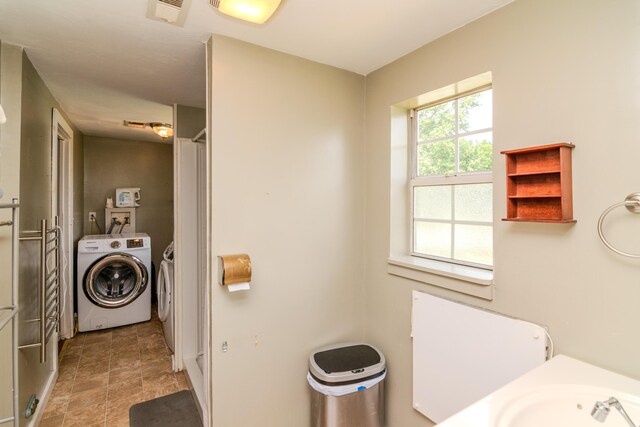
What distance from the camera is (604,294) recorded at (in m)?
1.13

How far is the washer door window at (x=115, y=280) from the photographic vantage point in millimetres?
3518

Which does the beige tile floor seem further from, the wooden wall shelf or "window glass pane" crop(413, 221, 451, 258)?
the wooden wall shelf

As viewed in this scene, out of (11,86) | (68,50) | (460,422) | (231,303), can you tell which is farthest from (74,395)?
(460,422)

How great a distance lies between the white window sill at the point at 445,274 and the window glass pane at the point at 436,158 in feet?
1.78

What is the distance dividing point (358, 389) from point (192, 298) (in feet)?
5.48

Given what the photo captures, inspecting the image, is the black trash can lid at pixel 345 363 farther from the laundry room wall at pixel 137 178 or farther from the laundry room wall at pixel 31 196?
the laundry room wall at pixel 137 178

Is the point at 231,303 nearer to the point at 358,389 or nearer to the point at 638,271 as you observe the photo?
the point at 358,389

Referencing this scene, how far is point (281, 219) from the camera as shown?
6.21 feet

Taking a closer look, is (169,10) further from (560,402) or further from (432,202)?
(560,402)

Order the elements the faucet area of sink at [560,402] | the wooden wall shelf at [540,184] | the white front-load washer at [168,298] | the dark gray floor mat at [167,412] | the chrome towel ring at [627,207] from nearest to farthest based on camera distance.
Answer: the faucet area of sink at [560,402], the chrome towel ring at [627,207], the wooden wall shelf at [540,184], the dark gray floor mat at [167,412], the white front-load washer at [168,298]

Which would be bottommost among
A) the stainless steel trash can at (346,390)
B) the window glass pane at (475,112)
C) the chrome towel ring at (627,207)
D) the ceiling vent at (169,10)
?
the stainless steel trash can at (346,390)

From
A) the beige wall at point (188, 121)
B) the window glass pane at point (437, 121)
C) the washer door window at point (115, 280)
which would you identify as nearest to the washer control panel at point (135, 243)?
the washer door window at point (115, 280)

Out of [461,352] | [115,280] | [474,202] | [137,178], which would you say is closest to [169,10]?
[474,202]

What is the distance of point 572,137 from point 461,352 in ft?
3.49
